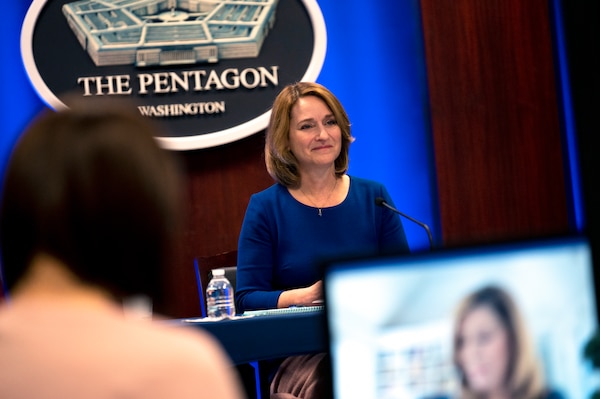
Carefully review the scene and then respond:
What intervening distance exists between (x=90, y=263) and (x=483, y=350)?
513mm

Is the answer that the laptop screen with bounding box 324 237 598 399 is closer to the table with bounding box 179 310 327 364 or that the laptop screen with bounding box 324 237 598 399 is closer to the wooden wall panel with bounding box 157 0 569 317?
the table with bounding box 179 310 327 364

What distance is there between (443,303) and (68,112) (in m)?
0.51

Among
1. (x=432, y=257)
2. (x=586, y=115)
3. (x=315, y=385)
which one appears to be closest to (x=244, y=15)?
(x=586, y=115)

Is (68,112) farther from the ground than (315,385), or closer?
farther from the ground

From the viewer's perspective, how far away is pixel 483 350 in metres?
1.06

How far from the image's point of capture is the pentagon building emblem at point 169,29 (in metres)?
4.42

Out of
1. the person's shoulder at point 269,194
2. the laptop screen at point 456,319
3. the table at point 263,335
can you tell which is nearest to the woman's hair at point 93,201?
the laptop screen at point 456,319

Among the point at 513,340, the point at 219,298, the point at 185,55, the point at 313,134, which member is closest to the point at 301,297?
the point at 219,298

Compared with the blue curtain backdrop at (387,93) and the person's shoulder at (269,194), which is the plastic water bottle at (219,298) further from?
the blue curtain backdrop at (387,93)

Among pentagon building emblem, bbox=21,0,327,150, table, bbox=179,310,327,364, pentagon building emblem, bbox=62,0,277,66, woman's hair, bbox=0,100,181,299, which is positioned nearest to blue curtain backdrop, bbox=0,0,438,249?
pentagon building emblem, bbox=21,0,327,150

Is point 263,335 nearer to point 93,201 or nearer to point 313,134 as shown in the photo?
point 313,134

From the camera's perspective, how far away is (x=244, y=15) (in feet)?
14.8

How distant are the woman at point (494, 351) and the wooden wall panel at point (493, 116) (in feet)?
11.6

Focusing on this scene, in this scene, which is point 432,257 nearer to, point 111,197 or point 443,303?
point 443,303
